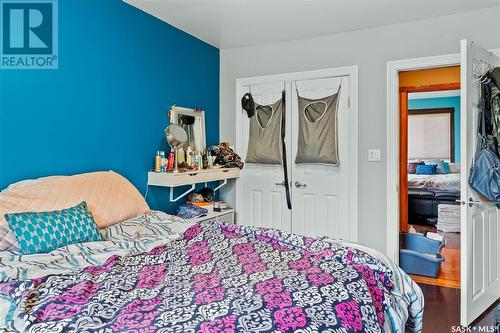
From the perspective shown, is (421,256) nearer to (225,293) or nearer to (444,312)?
(444,312)

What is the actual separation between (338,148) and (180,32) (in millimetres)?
1897

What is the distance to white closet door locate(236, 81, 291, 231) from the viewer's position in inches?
145

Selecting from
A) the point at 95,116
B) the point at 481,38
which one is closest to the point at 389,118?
the point at 481,38

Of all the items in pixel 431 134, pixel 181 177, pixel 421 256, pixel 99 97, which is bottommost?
pixel 421 256

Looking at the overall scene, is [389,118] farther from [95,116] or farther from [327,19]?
[95,116]

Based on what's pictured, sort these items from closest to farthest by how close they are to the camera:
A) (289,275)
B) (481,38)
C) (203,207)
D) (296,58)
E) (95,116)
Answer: (289,275) → (95,116) → (481,38) → (203,207) → (296,58)

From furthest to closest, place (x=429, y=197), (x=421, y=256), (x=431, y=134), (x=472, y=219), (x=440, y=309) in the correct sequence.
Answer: (x=431, y=134) → (x=429, y=197) → (x=421, y=256) → (x=440, y=309) → (x=472, y=219)

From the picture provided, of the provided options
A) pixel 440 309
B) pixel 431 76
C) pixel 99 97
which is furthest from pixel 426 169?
pixel 99 97

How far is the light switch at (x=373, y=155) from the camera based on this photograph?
3.17 m

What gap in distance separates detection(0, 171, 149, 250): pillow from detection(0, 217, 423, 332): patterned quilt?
59 cm

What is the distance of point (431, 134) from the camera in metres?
7.70

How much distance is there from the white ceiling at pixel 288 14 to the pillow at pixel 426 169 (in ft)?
16.3

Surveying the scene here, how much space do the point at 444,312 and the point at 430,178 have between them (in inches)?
172

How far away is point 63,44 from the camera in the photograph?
2.26 meters
